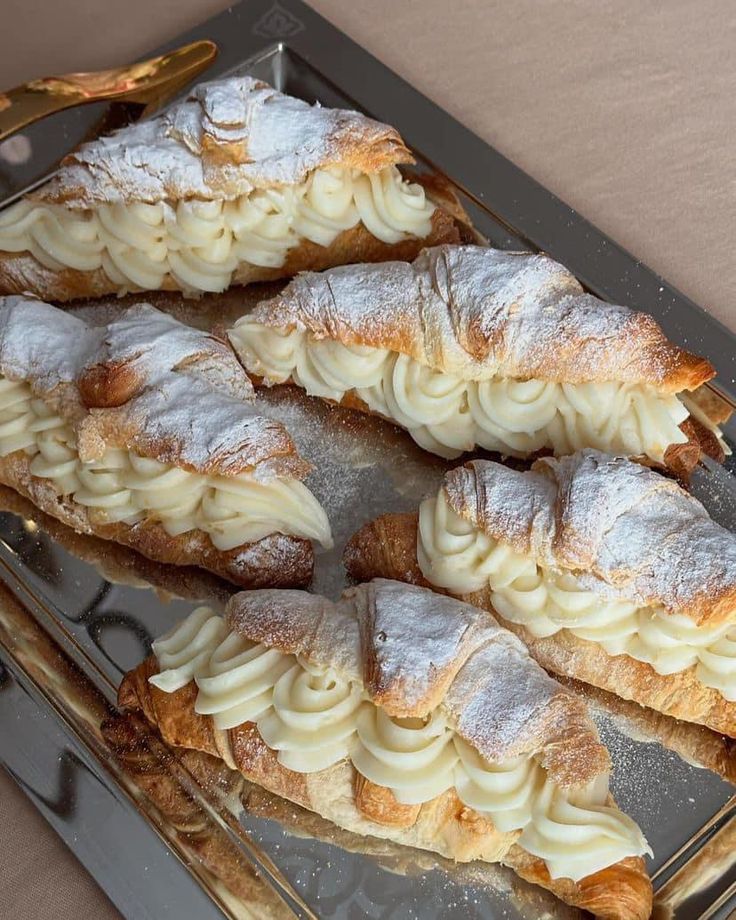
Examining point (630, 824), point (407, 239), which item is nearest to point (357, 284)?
point (407, 239)

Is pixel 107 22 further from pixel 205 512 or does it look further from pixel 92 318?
pixel 205 512

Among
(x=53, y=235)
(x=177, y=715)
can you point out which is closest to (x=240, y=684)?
(x=177, y=715)

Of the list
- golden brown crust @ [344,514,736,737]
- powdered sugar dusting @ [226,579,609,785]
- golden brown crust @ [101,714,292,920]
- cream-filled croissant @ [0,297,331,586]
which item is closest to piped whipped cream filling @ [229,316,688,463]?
cream-filled croissant @ [0,297,331,586]

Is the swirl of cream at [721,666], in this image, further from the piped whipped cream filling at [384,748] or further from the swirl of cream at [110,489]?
the swirl of cream at [110,489]

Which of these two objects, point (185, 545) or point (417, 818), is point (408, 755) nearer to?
point (417, 818)

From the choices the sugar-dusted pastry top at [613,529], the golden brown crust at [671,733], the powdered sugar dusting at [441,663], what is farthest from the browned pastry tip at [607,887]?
the sugar-dusted pastry top at [613,529]

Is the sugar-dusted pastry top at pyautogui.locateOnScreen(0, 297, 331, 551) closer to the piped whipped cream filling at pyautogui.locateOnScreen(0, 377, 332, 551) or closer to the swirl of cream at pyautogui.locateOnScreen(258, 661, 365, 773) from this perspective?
the piped whipped cream filling at pyautogui.locateOnScreen(0, 377, 332, 551)
